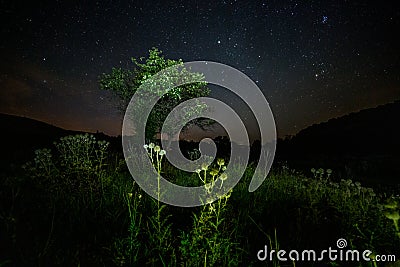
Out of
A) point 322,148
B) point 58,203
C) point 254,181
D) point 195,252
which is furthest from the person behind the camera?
point 322,148

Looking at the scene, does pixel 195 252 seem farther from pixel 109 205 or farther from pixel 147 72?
pixel 147 72

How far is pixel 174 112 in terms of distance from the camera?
13.7m

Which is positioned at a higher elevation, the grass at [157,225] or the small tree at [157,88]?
the small tree at [157,88]

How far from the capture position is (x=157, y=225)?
375 cm

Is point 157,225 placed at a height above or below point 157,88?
below

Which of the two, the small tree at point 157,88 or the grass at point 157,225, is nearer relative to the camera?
the grass at point 157,225

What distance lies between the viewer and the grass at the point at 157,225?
9.56 feet

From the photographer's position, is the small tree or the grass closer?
the grass

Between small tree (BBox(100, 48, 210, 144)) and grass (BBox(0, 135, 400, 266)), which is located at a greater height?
small tree (BBox(100, 48, 210, 144))

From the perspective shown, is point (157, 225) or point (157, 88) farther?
point (157, 88)

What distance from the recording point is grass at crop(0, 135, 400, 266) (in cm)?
291

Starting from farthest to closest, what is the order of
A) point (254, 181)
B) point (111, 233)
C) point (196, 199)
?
point (254, 181), point (196, 199), point (111, 233)

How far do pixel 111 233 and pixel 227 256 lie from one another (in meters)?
1.54

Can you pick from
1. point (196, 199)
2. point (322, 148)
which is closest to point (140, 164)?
point (196, 199)
